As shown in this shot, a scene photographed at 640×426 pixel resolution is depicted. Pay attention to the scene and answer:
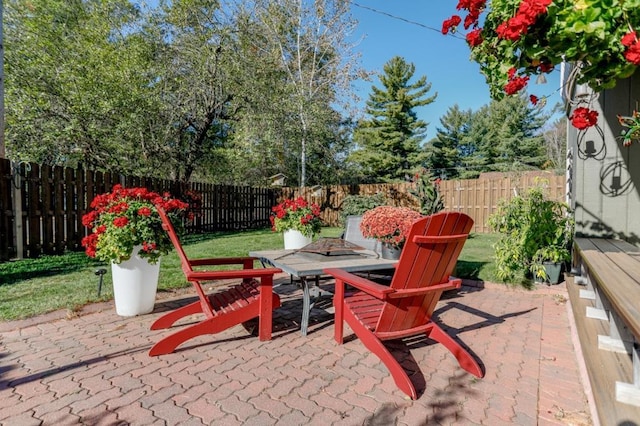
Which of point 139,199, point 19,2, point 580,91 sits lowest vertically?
point 139,199

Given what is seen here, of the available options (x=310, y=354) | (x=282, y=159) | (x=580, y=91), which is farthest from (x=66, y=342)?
(x=282, y=159)

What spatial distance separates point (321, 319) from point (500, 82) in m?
2.35

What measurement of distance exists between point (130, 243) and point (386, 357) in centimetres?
233

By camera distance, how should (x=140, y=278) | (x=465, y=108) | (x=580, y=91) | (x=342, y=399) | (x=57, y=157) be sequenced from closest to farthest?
(x=342, y=399) → (x=140, y=278) → (x=580, y=91) → (x=57, y=157) → (x=465, y=108)

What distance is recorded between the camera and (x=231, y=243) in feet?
25.6

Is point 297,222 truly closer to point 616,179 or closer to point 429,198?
point 616,179

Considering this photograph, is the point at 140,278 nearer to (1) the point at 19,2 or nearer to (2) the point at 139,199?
(2) the point at 139,199

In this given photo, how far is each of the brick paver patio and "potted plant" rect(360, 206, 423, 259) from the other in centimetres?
92

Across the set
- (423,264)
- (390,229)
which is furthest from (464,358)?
(390,229)

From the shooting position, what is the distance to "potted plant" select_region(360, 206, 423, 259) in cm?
349

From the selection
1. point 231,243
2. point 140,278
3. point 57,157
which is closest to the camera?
point 140,278

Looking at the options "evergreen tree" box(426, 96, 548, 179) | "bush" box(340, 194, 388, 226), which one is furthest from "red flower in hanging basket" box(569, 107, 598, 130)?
"evergreen tree" box(426, 96, 548, 179)

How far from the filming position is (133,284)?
309 centimetres

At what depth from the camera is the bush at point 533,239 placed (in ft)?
13.5
